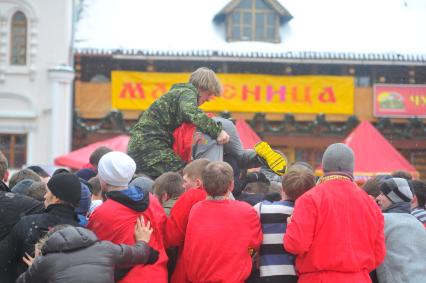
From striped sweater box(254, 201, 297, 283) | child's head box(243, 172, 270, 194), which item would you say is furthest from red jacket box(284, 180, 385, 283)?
child's head box(243, 172, 270, 194)

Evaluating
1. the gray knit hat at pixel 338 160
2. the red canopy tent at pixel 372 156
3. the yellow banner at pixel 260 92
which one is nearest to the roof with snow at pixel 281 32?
the yellow banner at pixel 260 92

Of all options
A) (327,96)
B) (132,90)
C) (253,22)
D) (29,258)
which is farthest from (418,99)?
(29,258)

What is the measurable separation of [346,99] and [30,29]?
1006 centimetres

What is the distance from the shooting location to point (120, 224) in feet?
16.1

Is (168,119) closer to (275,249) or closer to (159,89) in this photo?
(275,249)

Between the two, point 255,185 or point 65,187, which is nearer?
point 65,187

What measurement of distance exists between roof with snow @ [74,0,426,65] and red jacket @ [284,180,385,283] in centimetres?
1994

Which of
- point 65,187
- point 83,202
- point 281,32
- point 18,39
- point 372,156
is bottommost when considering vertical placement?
point 83,202

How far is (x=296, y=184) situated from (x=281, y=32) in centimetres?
2212

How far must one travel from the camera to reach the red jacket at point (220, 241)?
499 cm

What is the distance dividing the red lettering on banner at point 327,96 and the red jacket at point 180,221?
20718 mm

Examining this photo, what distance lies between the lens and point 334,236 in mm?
4941

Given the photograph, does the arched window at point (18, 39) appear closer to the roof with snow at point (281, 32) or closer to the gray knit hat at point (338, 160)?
the roof with snow at point (281, 32)

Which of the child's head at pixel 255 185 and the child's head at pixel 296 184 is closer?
the child's head at pixel 296 184
